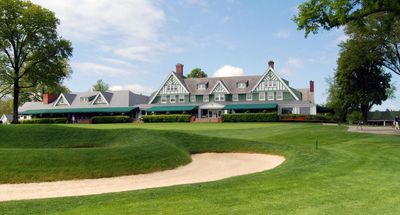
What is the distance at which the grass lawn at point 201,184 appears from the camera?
7773 millimetres

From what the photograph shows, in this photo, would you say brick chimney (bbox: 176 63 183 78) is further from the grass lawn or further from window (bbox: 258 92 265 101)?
the grass lawn

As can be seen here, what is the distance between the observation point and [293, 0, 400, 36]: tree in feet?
81.6

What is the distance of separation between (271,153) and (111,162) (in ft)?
29.8

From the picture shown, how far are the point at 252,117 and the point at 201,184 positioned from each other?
45.7 m

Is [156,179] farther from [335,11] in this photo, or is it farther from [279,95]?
[279,95]

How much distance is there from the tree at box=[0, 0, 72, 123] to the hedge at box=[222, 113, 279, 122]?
82.9ft

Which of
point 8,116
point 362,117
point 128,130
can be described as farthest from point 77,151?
point 8,116

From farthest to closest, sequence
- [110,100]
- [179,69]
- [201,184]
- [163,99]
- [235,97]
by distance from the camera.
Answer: [179,69], [110,100], [163,99], [235,97], [201,184]

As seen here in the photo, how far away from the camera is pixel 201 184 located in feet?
34.2

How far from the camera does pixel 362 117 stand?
63594mm

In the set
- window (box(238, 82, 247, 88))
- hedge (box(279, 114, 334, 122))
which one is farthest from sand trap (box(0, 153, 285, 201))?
window (box(238, 82, 247, 88))

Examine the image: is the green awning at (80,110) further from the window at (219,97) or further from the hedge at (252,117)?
the hedge at (252,117)

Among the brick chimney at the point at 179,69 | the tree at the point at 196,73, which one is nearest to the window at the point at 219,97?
the brick chimney at the point at 179,69

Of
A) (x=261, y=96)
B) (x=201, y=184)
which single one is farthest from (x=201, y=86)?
(x=201, y=184)
